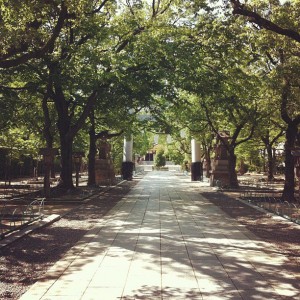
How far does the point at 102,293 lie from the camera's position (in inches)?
236

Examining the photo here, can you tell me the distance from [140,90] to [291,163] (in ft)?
25.5

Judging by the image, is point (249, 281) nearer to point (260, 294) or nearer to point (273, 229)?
point (260, 294)

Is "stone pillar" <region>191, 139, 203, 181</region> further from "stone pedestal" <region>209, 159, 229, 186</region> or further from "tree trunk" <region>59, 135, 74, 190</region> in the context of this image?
"tree trunk" <region>59, 135, 74, 190</region>

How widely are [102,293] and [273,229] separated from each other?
7241 mm

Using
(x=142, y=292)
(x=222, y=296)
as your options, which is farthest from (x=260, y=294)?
(x=142, y=292)

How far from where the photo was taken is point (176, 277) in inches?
269

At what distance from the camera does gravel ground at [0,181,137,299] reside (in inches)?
261

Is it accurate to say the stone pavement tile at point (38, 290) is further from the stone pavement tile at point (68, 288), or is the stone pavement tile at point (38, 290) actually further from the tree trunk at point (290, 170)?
the tree trunk at point (290, 170)

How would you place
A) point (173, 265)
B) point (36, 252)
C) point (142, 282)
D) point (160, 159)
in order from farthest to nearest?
point (160, 159)
point (36, 252)
point (173, 265)
point (142, 282)

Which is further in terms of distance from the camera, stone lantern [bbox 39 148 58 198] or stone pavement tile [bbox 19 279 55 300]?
stone lantern [bbox 39 148 58 198]

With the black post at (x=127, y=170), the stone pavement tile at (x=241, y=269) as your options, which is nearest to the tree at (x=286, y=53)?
the stone pavement tile at (x=241, y=269)

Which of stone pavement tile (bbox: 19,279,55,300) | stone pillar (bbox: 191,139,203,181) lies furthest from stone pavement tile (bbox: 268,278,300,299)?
stone pillar (bbox: 191,139,203,181)

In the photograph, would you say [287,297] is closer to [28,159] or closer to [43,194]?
[43,194]

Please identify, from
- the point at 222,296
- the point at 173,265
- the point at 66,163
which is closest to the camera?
the point at 222,296
